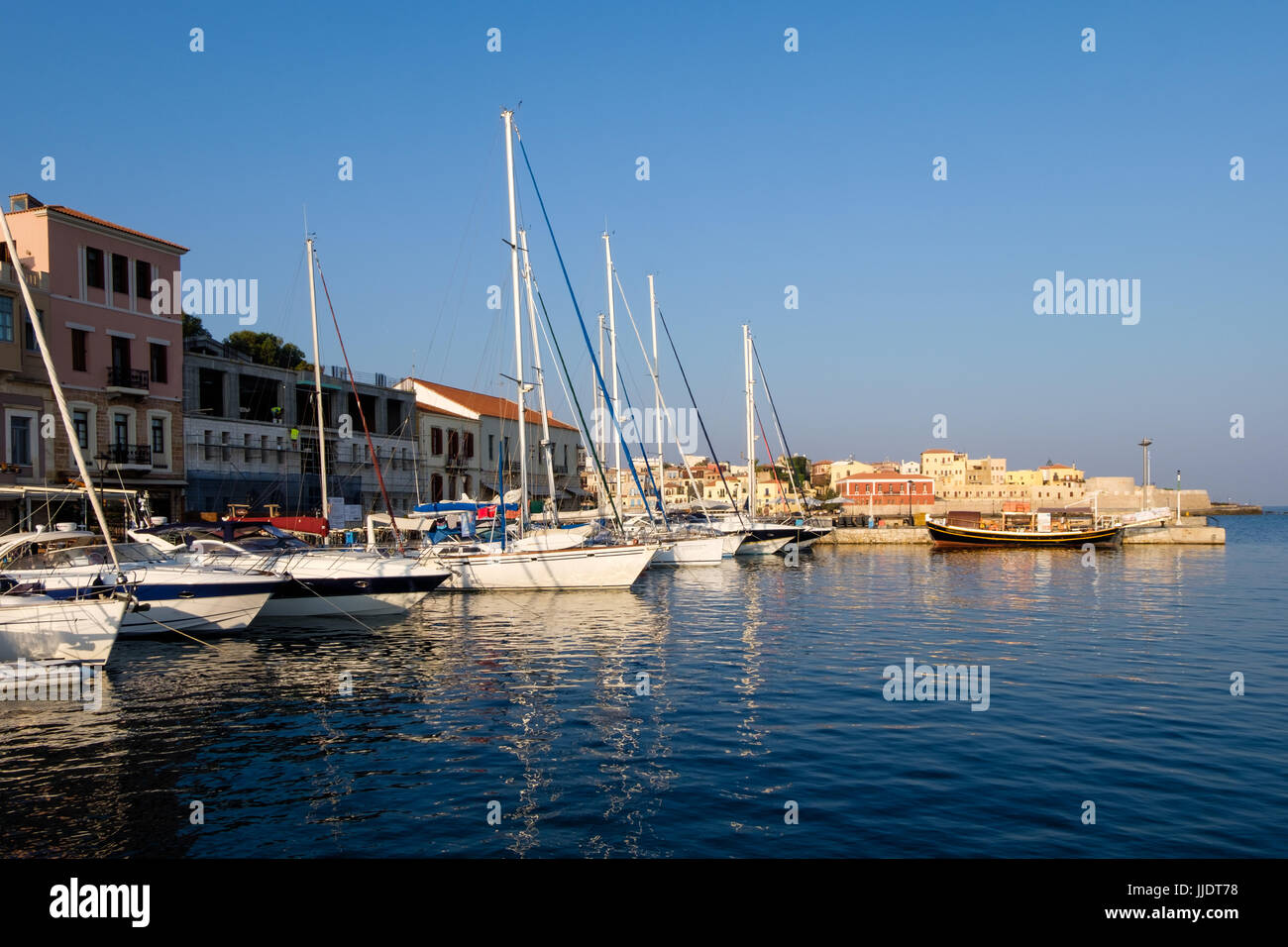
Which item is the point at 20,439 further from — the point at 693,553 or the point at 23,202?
the point at 693,553

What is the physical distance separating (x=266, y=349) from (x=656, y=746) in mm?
67470

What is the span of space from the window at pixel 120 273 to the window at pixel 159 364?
2702 mm

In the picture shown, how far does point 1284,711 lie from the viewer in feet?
51.3

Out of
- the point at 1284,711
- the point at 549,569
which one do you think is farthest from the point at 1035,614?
the point at 549,569

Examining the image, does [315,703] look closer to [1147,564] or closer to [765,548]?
[765,548]

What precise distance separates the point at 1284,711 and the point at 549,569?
22.2 metres

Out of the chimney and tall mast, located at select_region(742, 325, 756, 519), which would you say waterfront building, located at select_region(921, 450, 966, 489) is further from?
the chimney

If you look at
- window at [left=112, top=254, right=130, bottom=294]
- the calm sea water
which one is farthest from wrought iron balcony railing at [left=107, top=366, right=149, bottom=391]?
the calm sea water

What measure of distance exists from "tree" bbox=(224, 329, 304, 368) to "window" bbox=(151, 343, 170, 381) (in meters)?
30.0

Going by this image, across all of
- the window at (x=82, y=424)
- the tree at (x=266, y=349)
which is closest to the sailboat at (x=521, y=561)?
the window at (x=82, y=424)

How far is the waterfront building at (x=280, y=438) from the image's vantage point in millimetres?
44844

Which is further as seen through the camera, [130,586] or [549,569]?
[549,569]
